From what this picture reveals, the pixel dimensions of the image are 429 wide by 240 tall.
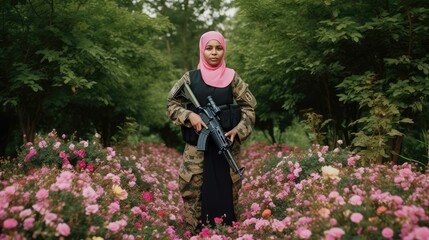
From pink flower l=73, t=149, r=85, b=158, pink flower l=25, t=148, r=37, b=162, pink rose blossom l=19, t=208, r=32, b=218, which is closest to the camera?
pink rose blossom l=19, t=208, r=32, b=218

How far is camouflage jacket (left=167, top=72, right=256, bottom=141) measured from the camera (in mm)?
4293

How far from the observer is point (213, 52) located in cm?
422

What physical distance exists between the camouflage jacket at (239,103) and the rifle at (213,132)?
0.57ft

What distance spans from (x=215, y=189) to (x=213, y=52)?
145cm

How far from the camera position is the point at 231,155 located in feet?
13.6

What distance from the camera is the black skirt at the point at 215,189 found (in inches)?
167

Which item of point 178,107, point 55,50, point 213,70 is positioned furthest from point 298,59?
point 55,50

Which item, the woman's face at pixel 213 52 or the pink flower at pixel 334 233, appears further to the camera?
the woman's face at pixel 213 52

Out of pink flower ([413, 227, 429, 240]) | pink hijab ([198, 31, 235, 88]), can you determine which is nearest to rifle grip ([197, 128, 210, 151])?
pink hijab ([198, 31, 235, 88])

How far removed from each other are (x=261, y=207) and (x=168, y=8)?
14311mm

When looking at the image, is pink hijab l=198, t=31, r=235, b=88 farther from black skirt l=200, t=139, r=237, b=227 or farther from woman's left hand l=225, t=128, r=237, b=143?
black skirt l=200, t=139, r=237, b=227

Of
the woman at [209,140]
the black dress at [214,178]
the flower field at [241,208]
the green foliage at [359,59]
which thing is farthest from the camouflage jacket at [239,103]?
the green foliage at [359,59]

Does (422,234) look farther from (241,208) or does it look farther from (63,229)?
(241,208)

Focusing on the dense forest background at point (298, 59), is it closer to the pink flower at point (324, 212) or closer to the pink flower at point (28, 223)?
the pink flower at point (324, 212)
